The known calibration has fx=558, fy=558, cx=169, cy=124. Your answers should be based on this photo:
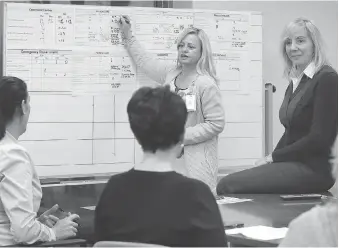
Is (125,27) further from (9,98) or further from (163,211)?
(163,211)

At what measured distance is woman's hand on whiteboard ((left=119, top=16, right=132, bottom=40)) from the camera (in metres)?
3.98

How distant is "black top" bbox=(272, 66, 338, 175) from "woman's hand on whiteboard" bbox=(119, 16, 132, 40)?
1294 millimetres

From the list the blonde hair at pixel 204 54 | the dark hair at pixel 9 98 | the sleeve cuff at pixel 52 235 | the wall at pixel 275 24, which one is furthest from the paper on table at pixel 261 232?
the wall at pixel 275 24

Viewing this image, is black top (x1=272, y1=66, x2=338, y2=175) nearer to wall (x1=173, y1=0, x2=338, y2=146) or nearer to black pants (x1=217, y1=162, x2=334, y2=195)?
black pants (x1=217, y1=162, x2=334, y2=195)

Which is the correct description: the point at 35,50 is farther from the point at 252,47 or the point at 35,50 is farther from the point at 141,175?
the point at 141,175

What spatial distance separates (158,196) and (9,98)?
1040 millimetres

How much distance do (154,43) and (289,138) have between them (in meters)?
1.30

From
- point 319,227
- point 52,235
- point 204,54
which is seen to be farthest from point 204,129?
point 319,227

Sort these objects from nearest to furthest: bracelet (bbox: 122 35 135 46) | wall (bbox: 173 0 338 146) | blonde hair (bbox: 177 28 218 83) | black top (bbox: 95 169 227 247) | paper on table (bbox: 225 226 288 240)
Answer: black top (bbox: 95 169 227 247), paper on table (bbox: 225 226 288 240), blonde hair (bbox: 177 28 218 83), bracelet (bbox: 122 35 135 46), wall (bbox: 173 0 338 146)

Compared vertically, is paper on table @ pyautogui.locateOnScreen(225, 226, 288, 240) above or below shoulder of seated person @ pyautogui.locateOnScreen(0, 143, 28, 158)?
below

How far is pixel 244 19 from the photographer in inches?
171

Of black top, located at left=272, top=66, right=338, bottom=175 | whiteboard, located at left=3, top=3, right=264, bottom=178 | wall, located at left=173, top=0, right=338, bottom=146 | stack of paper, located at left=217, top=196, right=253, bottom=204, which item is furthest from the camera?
wall, located at left=173, top=0, right=338, bottom=146

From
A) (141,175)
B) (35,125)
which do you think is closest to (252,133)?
(35,125)

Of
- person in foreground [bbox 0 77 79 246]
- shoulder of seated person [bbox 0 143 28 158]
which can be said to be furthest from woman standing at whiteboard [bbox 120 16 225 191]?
shoulder of seated person [bbox 0 143 28 158]
